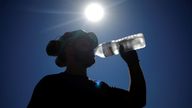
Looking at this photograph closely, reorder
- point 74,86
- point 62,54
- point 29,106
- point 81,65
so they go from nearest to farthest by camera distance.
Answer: point 29,106
point 74,86
point 81,65
point 62,54

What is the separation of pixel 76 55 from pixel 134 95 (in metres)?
0.77

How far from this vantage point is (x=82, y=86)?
270 cm

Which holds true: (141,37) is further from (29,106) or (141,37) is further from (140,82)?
(29,106)

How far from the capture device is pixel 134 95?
2670 millimetres

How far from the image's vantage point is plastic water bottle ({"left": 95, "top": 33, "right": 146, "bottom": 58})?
416 centimetres

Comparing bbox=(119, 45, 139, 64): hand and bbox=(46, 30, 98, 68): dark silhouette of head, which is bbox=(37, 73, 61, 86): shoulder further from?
bbox=(119, 45, 139, 64): hand

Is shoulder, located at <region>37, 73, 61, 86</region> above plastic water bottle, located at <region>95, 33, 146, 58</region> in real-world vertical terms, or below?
below

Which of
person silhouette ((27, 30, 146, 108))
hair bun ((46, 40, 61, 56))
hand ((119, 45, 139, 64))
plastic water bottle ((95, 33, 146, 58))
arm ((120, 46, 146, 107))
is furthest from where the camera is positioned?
plastic water bottle ((95, 33, 146, 58))

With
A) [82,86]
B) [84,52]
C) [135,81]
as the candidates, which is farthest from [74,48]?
[135,81]

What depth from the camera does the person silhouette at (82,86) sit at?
2557 mm

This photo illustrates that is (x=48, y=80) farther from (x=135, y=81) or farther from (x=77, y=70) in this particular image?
(x=135, y=81)

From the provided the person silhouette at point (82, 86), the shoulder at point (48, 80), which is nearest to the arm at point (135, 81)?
the person silhouette at point (82, 86)

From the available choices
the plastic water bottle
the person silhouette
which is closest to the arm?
the person silhouette

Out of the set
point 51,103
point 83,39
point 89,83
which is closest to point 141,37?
point 83,39
